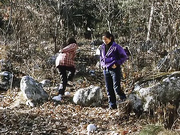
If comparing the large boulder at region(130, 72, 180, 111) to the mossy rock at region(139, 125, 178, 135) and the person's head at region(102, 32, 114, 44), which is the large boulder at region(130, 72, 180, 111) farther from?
the person's head at region(102, 32, 114, 44)

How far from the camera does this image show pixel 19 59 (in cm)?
1028

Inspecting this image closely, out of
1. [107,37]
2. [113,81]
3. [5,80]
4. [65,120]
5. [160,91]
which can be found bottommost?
[65,120]

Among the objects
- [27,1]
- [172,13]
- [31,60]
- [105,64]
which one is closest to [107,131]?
[105,64]

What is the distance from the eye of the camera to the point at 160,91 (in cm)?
479

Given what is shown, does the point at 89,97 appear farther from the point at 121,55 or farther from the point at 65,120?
the point at 121,55

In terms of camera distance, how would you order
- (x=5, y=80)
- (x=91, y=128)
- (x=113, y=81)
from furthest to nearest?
(x=5, y=80), (x=113, y=81), (x=91, y=128)

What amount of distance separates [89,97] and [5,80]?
326 cm

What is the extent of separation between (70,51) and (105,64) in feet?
5.43

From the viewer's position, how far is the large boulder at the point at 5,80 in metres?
7.92

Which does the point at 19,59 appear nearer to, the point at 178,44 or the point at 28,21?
the point at 28,21

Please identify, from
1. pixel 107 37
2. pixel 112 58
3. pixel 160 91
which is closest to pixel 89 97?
pixel 112 58

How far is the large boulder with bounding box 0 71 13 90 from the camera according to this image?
792 cm

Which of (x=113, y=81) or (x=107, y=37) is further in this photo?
(x=113, y=81)

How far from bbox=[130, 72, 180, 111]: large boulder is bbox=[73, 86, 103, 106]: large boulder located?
133cm
